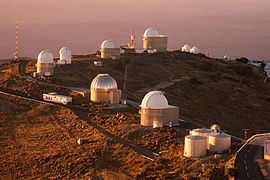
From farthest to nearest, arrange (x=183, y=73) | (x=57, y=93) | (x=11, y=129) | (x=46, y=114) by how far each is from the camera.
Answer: (x=183, y=73) < (x=57, y=93) < (x=46, y=114) < (x=11, y=129)

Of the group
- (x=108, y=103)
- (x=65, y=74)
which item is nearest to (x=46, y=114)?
(x=108, y=103)

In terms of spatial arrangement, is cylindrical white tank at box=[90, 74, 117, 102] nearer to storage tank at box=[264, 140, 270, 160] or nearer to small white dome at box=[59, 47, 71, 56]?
small white dome at box=[59, 47, 71, 56]

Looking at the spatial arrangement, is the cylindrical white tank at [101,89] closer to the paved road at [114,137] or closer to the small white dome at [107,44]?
the paved road at [114,137]

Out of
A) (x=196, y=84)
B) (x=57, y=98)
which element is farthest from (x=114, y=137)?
(x=196, y=84)

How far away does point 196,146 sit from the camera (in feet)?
149

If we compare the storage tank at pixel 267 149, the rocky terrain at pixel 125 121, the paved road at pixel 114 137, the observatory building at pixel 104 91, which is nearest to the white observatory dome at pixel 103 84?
the observatory building at pixel 104 91

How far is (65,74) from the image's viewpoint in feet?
330

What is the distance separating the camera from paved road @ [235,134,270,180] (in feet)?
129

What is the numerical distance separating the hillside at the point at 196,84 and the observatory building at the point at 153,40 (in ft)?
14.9

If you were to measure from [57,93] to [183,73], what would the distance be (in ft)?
153

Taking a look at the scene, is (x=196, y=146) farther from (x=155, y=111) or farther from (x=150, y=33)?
(x=150, y=33)

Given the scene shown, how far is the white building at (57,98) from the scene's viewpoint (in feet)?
252

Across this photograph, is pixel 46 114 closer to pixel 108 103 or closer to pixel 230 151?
pixel 108 103

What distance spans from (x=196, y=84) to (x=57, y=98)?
44843 mm
